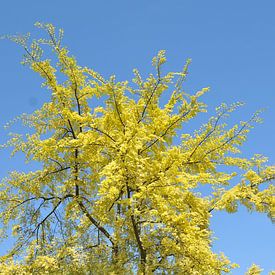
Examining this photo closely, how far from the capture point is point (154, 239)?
1038 centimetres

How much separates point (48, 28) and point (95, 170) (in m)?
4.12

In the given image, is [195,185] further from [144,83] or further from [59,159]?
[59,159]

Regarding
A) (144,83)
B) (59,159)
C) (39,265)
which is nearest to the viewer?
(39,265)

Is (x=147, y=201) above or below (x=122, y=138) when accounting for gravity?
below

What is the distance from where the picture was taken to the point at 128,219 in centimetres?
1022

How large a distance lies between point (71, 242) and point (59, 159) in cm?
233

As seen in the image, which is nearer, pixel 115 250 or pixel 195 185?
pixel 195 185

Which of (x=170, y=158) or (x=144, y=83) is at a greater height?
(x=144, y=83)

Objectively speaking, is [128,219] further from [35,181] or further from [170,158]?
[35,181]

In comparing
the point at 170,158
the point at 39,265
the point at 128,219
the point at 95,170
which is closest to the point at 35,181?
the point at 95,170

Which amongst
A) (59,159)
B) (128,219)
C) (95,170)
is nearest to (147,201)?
(128,219)

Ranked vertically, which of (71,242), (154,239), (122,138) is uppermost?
(122,138)

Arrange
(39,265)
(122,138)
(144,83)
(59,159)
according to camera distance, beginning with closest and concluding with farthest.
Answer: (122,138), (39,265), (144,83), (59,159)

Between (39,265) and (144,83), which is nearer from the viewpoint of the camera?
(39,265)
